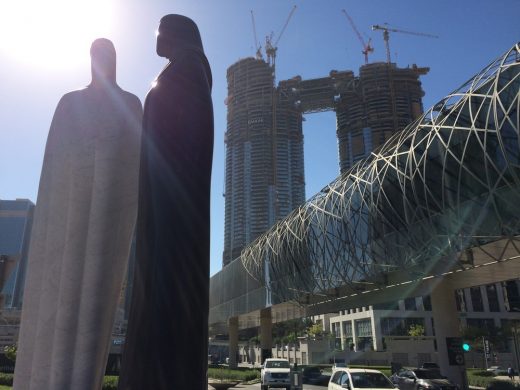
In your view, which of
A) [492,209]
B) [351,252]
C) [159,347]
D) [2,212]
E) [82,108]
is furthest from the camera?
[2,212]

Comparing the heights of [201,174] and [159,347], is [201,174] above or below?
above

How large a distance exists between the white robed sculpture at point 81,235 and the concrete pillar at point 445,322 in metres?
28.3

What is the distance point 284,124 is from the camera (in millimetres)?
123688

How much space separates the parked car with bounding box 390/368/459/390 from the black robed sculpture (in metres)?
23.7

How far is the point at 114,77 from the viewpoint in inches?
286

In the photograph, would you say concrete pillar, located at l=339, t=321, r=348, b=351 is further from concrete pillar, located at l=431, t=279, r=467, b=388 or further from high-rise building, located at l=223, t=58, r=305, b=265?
concrete pillar, located at l=431, t=279, r=467, b=388

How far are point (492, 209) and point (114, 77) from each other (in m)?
20.6

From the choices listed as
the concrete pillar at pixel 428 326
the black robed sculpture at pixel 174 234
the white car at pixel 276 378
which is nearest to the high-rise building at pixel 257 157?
the concrete pillar at pixel 428 326

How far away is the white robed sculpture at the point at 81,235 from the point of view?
19.6 feet

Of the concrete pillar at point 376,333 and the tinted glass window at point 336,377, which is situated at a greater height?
the concrete pillar at point 376,333

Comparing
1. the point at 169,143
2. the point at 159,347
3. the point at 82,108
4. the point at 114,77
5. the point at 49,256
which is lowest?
the point at 159,347

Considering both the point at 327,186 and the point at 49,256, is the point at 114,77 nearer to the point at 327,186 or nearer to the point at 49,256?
the point at 49,256

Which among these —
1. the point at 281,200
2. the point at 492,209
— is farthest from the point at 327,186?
the point at 281,200

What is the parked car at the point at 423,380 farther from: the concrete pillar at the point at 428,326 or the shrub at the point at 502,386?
the concrete pillar at the point at 428,326
